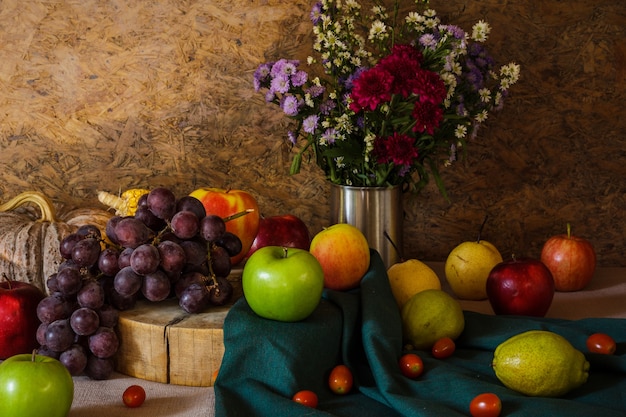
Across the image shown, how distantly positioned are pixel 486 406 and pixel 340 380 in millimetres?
245

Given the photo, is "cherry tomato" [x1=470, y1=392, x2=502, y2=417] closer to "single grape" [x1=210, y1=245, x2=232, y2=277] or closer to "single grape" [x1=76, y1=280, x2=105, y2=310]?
"single grape" [x1=210, y1=245, x2=232, y2=277]

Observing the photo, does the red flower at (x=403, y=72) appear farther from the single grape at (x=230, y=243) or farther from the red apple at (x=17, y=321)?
the red apple at (x=17, y=321)

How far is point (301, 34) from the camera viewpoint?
1.97m

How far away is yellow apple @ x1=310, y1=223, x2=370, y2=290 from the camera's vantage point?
151 cm

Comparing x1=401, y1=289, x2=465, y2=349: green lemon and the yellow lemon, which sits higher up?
the yellow lemon

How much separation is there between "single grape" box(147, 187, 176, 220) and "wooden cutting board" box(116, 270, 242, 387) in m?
0.17

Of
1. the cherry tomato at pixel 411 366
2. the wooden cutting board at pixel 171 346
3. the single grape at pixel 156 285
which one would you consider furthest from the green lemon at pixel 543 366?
the single grape at pixel 156 285

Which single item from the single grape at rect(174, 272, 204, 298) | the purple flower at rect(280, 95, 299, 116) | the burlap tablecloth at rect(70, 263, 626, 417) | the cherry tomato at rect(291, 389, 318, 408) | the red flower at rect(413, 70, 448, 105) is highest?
the red flower at rect(413, 70, 448, 105)

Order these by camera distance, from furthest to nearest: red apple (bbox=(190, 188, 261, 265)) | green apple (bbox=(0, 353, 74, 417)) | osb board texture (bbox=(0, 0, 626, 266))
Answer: osb board texture (bbox=(0, 0, 626, 266))
red apple (bbox=(190, 188, 261, 265))
green apple (bbox=(0, 353, 74, 417))

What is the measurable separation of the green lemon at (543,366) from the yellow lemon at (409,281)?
0.35 metres

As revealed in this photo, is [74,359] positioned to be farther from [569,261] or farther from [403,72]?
[569,261]

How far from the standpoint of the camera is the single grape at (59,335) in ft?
4.29

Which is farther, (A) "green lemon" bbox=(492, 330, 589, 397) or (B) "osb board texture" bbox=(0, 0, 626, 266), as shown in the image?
(B) "osb board texture" bbox=(0, 0, 626, 266)

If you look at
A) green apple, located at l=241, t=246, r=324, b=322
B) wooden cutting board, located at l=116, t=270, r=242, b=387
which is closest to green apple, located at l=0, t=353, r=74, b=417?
wooden cutting board, located at l=116, t=270, r=242, b=387
